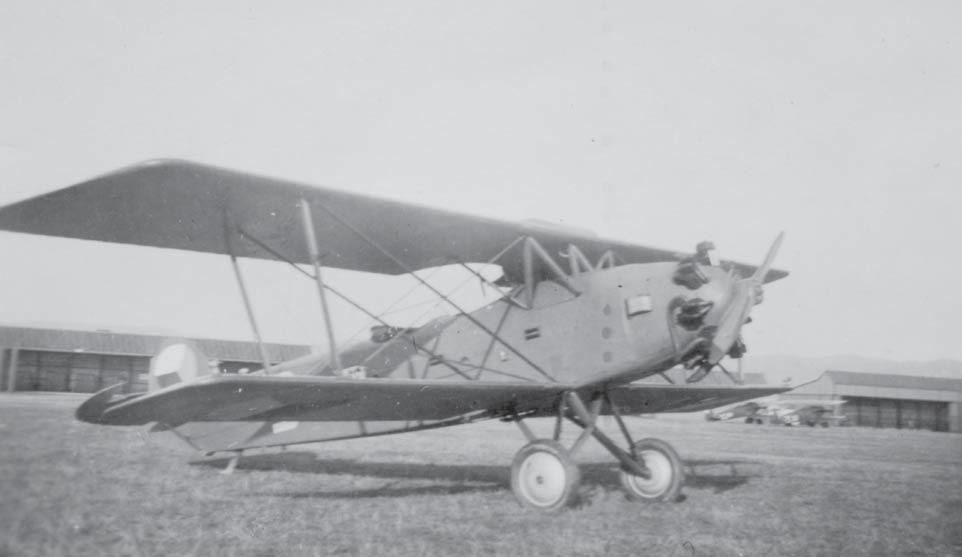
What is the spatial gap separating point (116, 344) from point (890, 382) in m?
51.5

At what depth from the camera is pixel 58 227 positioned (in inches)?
253

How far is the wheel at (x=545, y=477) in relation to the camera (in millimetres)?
6473

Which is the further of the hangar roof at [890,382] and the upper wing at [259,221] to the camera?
the hangar roof at [890,382]

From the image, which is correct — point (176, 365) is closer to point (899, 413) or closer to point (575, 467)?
point (575, 467)

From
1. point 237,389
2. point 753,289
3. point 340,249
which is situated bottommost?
point 237,389

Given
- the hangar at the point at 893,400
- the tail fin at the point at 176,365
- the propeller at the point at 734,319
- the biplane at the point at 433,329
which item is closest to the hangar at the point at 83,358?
the tail fin at the point at 176,365

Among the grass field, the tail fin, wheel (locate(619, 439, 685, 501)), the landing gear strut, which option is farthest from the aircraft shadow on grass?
the tail fin

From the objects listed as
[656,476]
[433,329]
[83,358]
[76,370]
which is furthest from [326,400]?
[83,358]

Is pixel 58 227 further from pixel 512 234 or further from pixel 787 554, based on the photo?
pixel 787 554

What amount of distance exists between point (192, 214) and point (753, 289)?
532cm

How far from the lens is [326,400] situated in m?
6.36

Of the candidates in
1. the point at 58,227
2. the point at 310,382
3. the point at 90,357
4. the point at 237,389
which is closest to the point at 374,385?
the point at 310,382

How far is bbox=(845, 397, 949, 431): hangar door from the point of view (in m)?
48.8

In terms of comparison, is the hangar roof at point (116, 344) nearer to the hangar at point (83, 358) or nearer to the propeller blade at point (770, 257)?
the hangar at point (83, 358)
